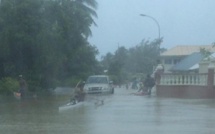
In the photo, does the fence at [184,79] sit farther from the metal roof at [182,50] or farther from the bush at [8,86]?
the metal roof at [182,50]

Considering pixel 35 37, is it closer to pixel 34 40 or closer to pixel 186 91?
pixel 34 40

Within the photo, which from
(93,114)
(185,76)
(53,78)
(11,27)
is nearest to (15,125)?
(93,114)

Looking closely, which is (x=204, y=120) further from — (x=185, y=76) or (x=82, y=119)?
(x=185, y=76)

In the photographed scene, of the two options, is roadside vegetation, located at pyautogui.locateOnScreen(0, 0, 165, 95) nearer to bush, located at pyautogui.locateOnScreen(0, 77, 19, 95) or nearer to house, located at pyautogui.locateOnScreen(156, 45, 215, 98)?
bush, located at pyautogui.locateOnScreen(0, 77, 19, 95)

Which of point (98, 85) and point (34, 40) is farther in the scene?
point (98, 85)

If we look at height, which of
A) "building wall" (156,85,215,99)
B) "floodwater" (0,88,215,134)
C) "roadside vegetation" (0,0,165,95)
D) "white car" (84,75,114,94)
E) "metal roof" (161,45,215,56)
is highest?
"metal roof" (161,45,215,56)

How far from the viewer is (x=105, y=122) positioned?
68.6 feet

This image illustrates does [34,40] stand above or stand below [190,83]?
above

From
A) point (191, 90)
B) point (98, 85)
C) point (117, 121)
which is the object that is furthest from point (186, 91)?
point (117, 121)

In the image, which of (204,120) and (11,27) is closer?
(204,120)

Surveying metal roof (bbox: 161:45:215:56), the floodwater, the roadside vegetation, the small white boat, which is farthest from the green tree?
metal roof (bbox: 161:45:215:56)

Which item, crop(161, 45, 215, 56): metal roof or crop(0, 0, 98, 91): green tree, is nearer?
crop(0, 0, 98, 91): green tree

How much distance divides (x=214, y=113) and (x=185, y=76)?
14.8 m

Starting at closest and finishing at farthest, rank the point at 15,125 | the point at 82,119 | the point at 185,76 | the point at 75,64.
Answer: the point at 15,125 < the point at 82,119 < the point at 185,76 < the point at 75,64
